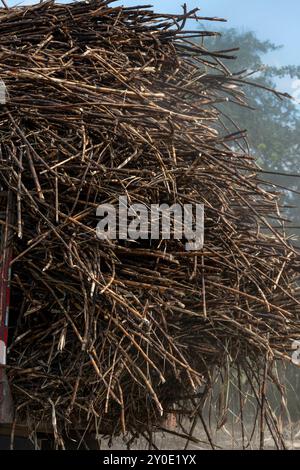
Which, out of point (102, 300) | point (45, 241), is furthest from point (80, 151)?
point (102, 300)

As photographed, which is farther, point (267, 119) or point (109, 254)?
point (267, 119)

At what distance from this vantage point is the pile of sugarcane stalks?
6.75 feet

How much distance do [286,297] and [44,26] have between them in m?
1.18

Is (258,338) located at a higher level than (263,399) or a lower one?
higher

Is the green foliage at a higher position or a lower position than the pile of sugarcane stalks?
higher

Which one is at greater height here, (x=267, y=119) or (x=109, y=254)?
(x=267, y=119)

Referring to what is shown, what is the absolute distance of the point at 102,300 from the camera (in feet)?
6.75

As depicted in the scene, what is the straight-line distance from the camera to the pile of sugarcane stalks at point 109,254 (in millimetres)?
2059

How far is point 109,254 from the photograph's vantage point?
210cm

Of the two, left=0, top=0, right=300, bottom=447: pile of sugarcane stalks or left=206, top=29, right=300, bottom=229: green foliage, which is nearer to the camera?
left=0, top=0, right=300, bottom=447: pile of sugarcane stalks

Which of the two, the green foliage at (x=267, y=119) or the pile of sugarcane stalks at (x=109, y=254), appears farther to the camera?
the green foliage at (x=267, y=119)

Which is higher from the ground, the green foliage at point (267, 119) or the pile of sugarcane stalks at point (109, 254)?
the green foliage at point (267, 119)

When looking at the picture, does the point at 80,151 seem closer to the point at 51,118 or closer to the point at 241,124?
the point at 51,118

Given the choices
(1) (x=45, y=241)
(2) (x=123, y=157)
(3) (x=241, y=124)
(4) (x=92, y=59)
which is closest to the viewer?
(1) (x=45, y=241)
